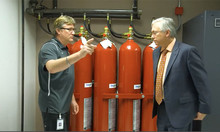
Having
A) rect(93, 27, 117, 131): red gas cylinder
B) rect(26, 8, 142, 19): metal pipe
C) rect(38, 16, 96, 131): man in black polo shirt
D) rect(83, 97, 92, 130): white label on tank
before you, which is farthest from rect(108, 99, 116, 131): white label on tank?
rect(26, 8, 142, 19): metal pipe

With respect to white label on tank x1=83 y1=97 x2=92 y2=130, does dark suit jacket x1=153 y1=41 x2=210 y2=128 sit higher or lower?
higher

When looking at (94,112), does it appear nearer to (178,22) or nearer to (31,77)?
(31,77)

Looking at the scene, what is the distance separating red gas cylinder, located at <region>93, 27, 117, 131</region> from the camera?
163cm

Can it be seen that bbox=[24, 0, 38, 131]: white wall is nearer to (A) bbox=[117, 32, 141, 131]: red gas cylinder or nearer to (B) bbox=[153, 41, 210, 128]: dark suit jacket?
(A) bbox=[117, 32, 141, 131]: red gas cylinder

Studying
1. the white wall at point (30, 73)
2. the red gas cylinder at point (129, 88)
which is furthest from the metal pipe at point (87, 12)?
the red gas cylinder at point (129, 88)

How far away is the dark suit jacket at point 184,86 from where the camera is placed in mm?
1046

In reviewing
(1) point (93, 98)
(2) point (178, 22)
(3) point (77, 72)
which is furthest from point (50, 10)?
(2) point (178, 22)

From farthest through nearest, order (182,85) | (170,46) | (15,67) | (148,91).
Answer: (148,91), (15,67), (170,46), (182,85)

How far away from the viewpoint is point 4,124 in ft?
4.60

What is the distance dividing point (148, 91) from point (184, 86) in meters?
0.61

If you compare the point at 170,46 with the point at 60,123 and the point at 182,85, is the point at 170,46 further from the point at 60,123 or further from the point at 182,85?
the point at 60,123

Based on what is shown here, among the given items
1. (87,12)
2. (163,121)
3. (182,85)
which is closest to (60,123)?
(163,121)

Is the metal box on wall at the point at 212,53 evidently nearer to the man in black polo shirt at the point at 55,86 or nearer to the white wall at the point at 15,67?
the man in black polo shirt at the point at 55,86

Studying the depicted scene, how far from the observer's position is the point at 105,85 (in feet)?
5.36
